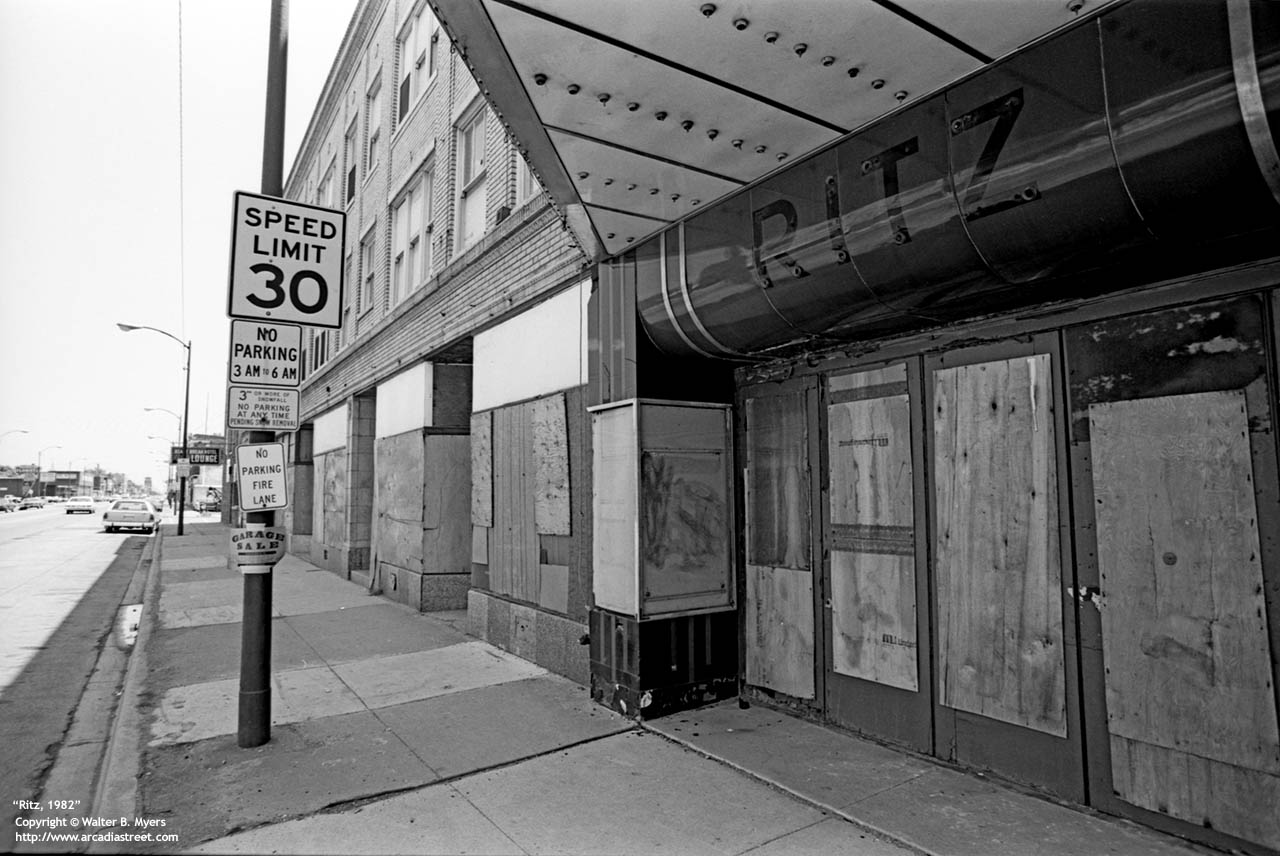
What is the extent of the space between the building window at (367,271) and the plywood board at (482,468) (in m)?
7.33

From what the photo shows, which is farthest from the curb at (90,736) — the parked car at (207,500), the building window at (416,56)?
the parked car at (207,500)

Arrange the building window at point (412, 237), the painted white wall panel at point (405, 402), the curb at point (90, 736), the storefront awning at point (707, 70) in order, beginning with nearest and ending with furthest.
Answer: the storefront awning at point (707, 70)
the curb at point (90, 736)
the painted white wall panel at point (405, 402)
the building window at point (412, 237)

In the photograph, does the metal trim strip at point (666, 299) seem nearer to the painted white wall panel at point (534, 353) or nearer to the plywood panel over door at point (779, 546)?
the plywood panel over door at point (779, 546)

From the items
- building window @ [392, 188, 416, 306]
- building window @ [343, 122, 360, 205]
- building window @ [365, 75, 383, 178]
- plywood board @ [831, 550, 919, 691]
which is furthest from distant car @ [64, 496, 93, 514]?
plywood board @ [831, 550, 919, 691]

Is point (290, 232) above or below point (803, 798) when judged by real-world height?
above

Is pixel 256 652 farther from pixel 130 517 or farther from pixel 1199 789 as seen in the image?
pixel 130 517

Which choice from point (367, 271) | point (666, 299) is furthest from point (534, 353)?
point (367, 271)

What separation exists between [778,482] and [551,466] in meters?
2.41

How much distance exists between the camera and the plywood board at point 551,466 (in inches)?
273

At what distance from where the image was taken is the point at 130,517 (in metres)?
33.5

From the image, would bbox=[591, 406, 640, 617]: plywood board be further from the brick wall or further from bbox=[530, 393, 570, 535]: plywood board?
the brick wall

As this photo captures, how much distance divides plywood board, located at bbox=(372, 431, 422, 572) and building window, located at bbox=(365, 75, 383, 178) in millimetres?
6547

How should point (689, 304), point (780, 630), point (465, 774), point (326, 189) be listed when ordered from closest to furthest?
point (465, 774) → point (689, 304) → point (780, 630) → point (326, 189)

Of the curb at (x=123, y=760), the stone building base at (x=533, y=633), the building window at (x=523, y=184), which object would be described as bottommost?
the curb at (x=123, y=760)
